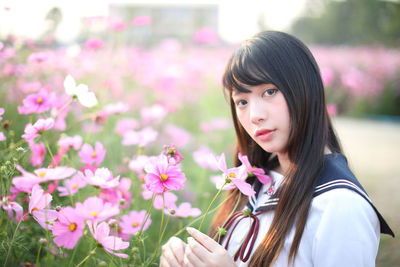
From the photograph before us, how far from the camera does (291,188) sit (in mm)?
720

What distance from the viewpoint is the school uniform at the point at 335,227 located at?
1.98ft

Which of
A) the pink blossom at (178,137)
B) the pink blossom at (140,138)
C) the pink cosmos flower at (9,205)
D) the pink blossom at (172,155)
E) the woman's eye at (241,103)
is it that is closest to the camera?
the pink cosmos flower at (9,205)

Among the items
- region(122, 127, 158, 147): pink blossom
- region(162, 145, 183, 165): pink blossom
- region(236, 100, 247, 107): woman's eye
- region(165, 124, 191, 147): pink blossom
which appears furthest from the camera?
region(165, 124, 191, 147): pink blossom

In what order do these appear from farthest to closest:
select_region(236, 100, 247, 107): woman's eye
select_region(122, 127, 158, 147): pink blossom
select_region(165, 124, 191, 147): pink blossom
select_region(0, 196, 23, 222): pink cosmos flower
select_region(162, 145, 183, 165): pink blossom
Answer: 1. select_region(165, 124, 191, 147): pink blossom
2. select_region(122, 127, 158, 147): pink blossom
3. select_region(236, 100, 247, 107): woman's eye
4. select_region(162, 145, 183, 165): pink blossom
5. select_region(0, 196, 23, 222): pink cosmos flower

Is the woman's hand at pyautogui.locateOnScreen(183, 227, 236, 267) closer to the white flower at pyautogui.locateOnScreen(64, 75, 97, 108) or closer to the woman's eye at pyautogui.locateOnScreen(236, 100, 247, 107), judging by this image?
the woman's eye at pyautogui.locateOnScreen(236, 100, 247, 107)

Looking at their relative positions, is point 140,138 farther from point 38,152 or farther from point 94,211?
point 94,211

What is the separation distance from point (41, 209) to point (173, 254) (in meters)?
0.28

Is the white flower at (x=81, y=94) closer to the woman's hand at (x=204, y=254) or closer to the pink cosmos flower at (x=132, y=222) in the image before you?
the pink cosmos flower at (x=132, y=222)

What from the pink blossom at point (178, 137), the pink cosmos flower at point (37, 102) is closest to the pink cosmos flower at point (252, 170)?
the pink cosmos flower at point (37, 102)

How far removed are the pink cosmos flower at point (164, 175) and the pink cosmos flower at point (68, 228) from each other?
135 millimetres

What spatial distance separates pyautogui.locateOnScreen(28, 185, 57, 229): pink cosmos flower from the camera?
0.61m

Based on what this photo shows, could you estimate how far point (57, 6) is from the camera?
5.41 ft

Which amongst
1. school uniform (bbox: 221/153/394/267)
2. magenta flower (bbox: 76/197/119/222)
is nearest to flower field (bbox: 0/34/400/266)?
magenta flower (bbox: 76/197/119/222)

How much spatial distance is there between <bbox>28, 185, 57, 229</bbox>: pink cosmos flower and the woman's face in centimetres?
44
